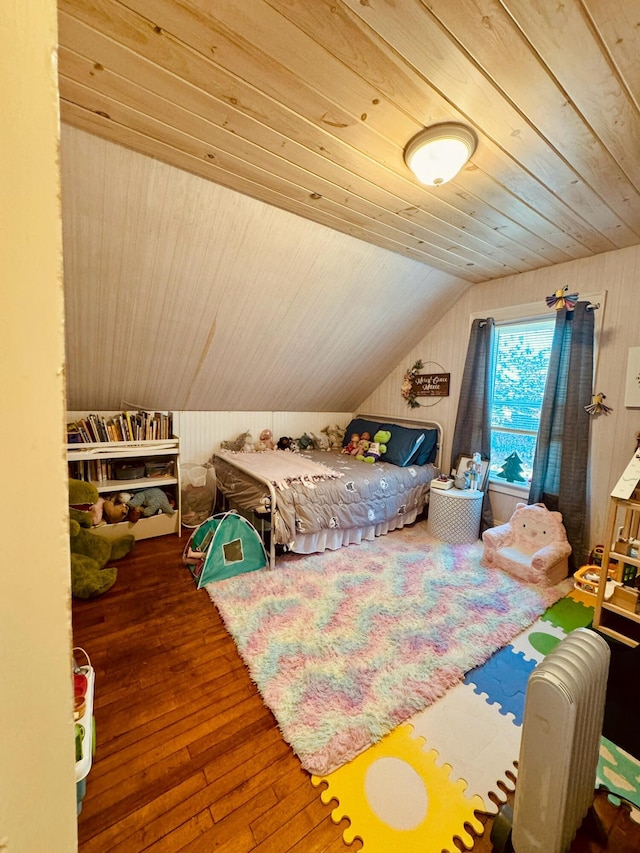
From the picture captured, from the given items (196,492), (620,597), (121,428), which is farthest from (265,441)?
(620,597)

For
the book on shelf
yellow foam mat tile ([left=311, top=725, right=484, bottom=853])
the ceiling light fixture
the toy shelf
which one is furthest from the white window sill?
the book on shelf

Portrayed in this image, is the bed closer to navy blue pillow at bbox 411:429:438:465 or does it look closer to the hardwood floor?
navy blue pillow at bbox 411:429:438:465

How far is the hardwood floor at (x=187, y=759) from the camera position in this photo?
109 cm

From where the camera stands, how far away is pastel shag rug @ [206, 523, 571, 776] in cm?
146

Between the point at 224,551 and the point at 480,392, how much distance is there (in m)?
2.62

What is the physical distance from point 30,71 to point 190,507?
3.38 metres

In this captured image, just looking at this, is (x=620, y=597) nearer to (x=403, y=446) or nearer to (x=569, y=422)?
(x=569, y=422)

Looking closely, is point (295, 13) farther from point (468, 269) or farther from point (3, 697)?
point (468, 269)

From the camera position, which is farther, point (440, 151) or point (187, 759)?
point (440, 151)

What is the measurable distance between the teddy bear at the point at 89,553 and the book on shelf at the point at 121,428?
0.54 m

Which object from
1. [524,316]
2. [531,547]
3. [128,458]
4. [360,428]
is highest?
[524,316]

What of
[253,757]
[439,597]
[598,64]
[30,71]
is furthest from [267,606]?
[598,64]

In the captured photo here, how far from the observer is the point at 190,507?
11.1ft

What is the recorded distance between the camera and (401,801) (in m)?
1.19
